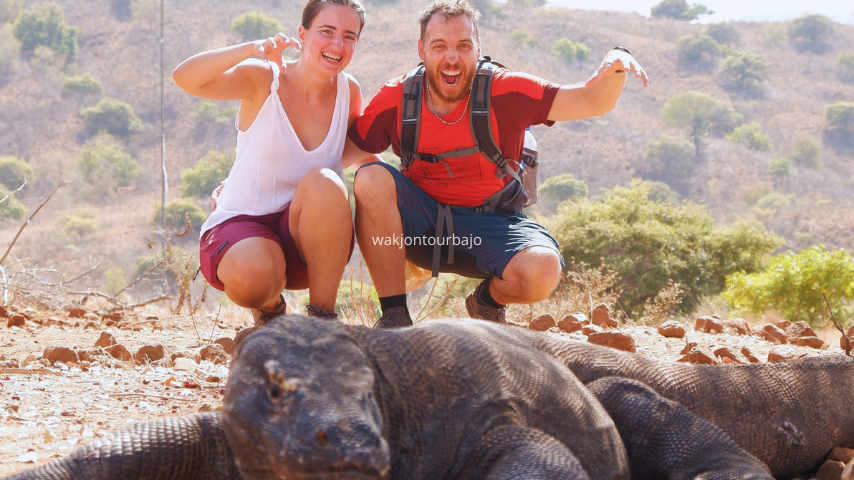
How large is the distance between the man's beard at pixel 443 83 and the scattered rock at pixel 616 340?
147 cm

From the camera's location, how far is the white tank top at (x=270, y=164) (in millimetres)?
4078

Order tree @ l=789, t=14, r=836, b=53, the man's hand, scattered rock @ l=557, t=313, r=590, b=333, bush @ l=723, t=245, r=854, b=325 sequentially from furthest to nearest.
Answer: tree @ l=789, t=14, r=836, b=53 → bush @ l=723, t=245, r=854, b=325 → scattered rock @ l=557, t=313, r=590, b=333 → the man's hand

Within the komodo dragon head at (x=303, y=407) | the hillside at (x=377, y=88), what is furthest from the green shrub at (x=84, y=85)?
the komodo dragon head at (x=303, y=407)

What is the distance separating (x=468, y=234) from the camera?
421cm

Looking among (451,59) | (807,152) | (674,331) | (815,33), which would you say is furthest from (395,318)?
(815,33)

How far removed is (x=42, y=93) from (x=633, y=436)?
1697 inches

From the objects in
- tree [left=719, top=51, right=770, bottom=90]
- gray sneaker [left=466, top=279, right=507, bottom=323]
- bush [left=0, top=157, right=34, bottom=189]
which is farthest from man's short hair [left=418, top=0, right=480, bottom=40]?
tree [left=719, top=51, right=770, bottom=90]

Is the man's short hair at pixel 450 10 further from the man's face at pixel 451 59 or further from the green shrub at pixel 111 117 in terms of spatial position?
the green shrub at pixel 111 117

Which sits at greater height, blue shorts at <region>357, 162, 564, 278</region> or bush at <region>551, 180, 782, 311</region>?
blue shorts at <region>357, 162, 564, 278</region>

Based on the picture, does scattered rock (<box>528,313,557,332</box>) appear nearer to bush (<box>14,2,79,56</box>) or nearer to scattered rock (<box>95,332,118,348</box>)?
scattered rock (<box>95,332,118,348</box>)

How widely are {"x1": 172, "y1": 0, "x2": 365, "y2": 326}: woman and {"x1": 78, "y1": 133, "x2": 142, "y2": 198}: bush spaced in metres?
34.1

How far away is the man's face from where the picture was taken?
13.9ft

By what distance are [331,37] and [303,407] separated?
262 centimetres

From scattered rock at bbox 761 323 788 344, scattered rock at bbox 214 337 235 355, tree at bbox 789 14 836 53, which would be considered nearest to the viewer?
scattered rock at bbox 214 337 235 355
